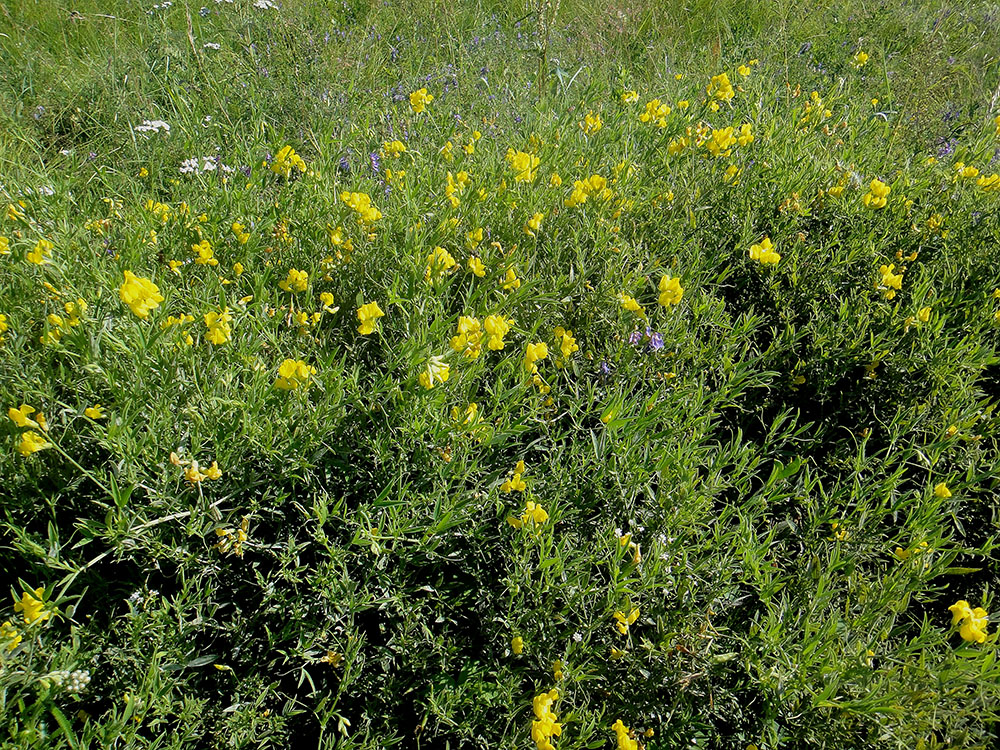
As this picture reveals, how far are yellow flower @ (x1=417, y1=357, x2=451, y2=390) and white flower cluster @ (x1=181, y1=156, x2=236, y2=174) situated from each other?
4.92 feet

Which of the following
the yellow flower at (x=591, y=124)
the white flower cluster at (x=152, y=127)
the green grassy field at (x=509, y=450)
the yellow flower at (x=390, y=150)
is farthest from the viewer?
the white flower cluster at (x=152, y=127)

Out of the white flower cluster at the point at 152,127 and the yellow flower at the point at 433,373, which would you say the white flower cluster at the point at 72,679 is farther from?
the white flower cluster at the point at 152,127

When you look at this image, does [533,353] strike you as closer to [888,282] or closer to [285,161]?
[285,161]

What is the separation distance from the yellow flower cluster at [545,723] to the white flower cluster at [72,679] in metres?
0.91

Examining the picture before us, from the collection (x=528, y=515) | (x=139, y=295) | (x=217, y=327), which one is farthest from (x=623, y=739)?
(x=139, y=295)

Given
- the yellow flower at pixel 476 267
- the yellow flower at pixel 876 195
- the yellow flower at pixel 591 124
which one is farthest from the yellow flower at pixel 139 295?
the yellow flower at pixel 876 195

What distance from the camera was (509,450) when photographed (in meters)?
2.06

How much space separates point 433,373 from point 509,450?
47 cm

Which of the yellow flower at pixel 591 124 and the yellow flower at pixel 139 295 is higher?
the yellow flower at pixel 591 124

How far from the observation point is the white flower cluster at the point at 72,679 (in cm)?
142

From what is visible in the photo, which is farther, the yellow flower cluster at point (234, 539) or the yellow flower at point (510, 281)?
the yellow flower at point (510, 281)

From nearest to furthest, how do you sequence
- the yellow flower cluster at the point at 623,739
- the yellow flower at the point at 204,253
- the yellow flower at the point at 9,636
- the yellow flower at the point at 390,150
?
the yellow flower at the point at 9,636, the yellow flower cluster at the point at 623,739, the yellow flower at the point at 204,253, the yellow flower at the point at 390,150

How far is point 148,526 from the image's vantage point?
4.98ft

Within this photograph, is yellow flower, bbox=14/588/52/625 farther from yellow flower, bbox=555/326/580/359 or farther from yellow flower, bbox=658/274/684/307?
yellow flower, bbox=658/274/684/307
